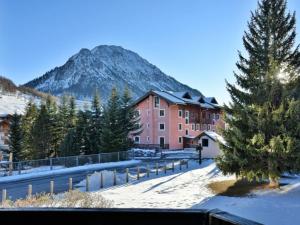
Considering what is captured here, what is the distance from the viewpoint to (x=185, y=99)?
55.3 m

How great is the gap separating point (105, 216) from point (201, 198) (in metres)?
16.7

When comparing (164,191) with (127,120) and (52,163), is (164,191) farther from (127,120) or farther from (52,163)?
(127,120)

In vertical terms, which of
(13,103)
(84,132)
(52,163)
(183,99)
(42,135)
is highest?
(13,103)

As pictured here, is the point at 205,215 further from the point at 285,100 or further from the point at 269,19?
the point at 269,19

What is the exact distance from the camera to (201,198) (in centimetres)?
1778

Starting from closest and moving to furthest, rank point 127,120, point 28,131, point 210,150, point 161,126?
point 210,150 < point 127,120 < point 28,131 < point 161,126

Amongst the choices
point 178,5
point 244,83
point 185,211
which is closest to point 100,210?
point 185,211

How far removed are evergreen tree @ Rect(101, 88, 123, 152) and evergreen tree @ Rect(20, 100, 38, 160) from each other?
854 centimetres

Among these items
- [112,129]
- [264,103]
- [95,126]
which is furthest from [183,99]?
[264,103]

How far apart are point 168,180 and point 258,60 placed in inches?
352

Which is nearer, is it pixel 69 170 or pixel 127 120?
pixel 69 170

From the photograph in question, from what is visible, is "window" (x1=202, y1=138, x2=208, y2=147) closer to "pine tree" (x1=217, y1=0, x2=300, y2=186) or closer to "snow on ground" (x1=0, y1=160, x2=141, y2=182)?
"snow on ground" (x1=0, y1=160, x2=141, y2=182)

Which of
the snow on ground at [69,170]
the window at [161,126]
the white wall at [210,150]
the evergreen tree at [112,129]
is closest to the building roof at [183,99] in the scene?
the window at [161,126]

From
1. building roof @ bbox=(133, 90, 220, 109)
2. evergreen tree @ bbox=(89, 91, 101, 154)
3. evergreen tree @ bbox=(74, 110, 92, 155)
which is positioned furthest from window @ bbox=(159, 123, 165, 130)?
evergreen tree @ bbox=(74, 110, 92, 155)
